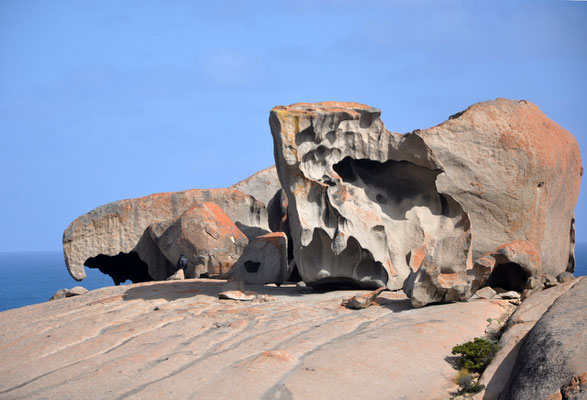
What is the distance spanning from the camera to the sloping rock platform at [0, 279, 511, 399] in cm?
727

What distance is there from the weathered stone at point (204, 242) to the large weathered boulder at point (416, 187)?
5.39m

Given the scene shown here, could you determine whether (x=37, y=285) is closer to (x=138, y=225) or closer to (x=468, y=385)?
(x=138, y=225)

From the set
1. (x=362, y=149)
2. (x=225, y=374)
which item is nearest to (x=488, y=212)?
(x=362, y=149)

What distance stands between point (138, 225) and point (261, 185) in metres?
6.49

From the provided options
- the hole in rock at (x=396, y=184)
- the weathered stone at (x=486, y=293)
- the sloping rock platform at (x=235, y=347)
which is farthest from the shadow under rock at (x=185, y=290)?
the weathered stone at (x=486, y=293)

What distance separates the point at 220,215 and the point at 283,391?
44.5ft

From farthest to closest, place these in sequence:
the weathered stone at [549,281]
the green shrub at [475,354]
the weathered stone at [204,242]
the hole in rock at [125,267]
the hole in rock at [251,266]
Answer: the hole in rock at [125,267], the weathered stone at [204,242], the hole in rock at [251,266], the weathered stone at [549,281], the green shrub at [475,354]

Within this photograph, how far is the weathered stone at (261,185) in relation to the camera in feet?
86.1

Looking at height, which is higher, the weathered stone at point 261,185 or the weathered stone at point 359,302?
the weathered stone at point 261,185

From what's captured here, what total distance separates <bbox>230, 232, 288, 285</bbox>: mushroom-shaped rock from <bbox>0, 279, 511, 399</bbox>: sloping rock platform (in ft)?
9.71

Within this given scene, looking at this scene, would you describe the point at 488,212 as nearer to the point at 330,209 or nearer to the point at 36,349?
the point at 330,209

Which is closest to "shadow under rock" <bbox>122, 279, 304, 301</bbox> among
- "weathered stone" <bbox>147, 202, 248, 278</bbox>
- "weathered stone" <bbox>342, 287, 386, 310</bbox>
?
"weathered stone" <bbox>342, 287, 386, 310</bbox>

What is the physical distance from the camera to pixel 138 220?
21.7 metres

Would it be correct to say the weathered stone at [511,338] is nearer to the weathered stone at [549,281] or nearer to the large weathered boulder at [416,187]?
the weathered stone at [549,281]
